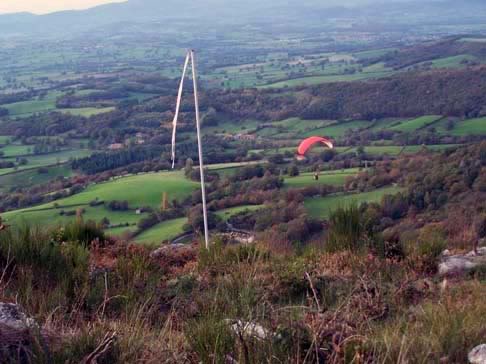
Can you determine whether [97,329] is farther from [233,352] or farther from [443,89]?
[443,89]

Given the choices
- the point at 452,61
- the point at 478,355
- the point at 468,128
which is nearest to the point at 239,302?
the point at 478,355

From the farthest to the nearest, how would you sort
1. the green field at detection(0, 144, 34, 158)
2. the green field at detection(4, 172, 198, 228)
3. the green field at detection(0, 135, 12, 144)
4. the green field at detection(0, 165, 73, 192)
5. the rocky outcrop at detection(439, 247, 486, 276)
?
1. the green field at detection(0, 135, 12, 144)
2. the green field at detection(0, 144, 34, 158)
3. the green field at detection(0, 165, 73, 192)
4. the green field at detection(4, 172, 198, 228)
5. the rocky outcrop at detection(439, 247, 486, 276)

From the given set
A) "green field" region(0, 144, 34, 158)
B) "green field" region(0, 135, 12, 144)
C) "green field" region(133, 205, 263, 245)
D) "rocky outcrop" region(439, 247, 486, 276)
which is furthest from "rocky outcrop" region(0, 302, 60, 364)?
"green field" region(0, 135, 12, 144)

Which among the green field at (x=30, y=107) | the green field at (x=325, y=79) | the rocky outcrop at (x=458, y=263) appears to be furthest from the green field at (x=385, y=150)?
the green field at (x=30, y=107)

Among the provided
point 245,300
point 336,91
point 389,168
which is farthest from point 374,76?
point 245,300

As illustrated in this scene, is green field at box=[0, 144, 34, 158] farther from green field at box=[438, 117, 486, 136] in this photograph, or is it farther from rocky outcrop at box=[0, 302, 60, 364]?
rocky outcrop at box=[0, 302, 60, 364]

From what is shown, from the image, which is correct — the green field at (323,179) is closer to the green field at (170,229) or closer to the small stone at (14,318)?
the green field at (170,229)
